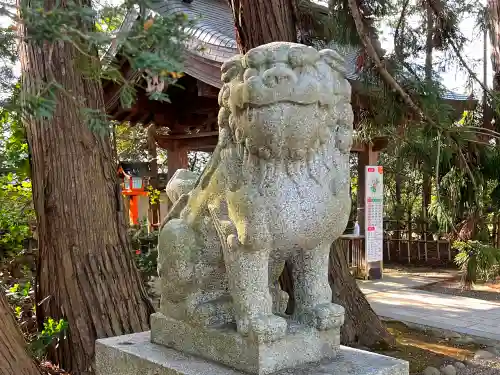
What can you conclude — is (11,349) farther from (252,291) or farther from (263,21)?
(263,21)

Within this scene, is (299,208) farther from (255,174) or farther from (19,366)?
(19,366)

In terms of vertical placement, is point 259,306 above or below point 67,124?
below

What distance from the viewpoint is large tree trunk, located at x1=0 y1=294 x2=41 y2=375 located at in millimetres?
2580

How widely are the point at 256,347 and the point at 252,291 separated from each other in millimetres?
170

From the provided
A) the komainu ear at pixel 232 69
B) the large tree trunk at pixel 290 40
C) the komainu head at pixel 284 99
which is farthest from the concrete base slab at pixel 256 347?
the large tree trunk at pixel 290 40

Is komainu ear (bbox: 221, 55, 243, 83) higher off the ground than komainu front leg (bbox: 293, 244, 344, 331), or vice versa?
komainu ear (bbox: 221, 55, 243, 83)

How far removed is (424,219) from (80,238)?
7509 millimetres

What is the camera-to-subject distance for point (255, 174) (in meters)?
1.71

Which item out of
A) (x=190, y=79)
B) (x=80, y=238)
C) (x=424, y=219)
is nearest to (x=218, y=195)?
(x=80, y=238)

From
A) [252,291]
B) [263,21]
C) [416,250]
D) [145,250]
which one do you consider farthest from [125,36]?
[416,250]

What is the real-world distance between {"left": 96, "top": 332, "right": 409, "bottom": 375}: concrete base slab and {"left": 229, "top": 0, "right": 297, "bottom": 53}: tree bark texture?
2.27 meters

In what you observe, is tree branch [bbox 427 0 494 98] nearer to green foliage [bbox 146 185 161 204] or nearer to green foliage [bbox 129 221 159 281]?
green foliage [bbox 129 221 159 281]

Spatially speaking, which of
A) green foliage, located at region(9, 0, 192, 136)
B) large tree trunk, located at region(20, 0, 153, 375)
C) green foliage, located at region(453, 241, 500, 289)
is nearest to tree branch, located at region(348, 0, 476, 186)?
green foliage, located at region(453, 241, 500, 289)

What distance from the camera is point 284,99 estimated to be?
159 centimetres
